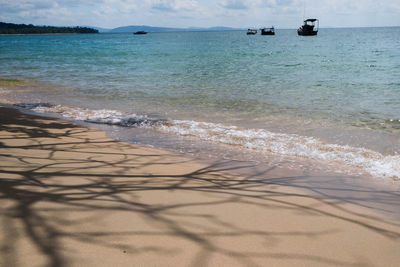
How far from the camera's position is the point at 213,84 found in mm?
14844

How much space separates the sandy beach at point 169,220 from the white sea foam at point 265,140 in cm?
139

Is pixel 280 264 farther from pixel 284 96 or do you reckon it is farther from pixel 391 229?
pixel 284 96

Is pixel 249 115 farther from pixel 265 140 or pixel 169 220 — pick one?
pixel 169 220

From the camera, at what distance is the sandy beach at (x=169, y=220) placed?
1990 millimetres

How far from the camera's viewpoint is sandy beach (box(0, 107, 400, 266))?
1.99 m

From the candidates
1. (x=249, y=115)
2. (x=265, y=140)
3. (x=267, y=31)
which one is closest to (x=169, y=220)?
(x=265, y=140)

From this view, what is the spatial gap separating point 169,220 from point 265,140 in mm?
3956

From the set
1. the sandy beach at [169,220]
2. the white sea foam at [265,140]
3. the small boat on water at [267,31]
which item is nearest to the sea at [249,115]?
the white sea foam at [265,140]

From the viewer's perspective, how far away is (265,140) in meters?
6.05

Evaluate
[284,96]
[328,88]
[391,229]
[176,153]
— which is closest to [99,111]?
[176,153]

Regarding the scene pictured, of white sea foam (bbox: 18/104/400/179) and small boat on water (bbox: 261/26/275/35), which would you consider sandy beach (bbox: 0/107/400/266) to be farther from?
small boat on water (bbox: 261/26/275/35)

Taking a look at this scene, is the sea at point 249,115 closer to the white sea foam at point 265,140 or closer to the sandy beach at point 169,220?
the white sea foam at point 265,140

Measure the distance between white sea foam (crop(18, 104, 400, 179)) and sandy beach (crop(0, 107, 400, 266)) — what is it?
1.39 m

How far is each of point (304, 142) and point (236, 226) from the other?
13.1 ft
